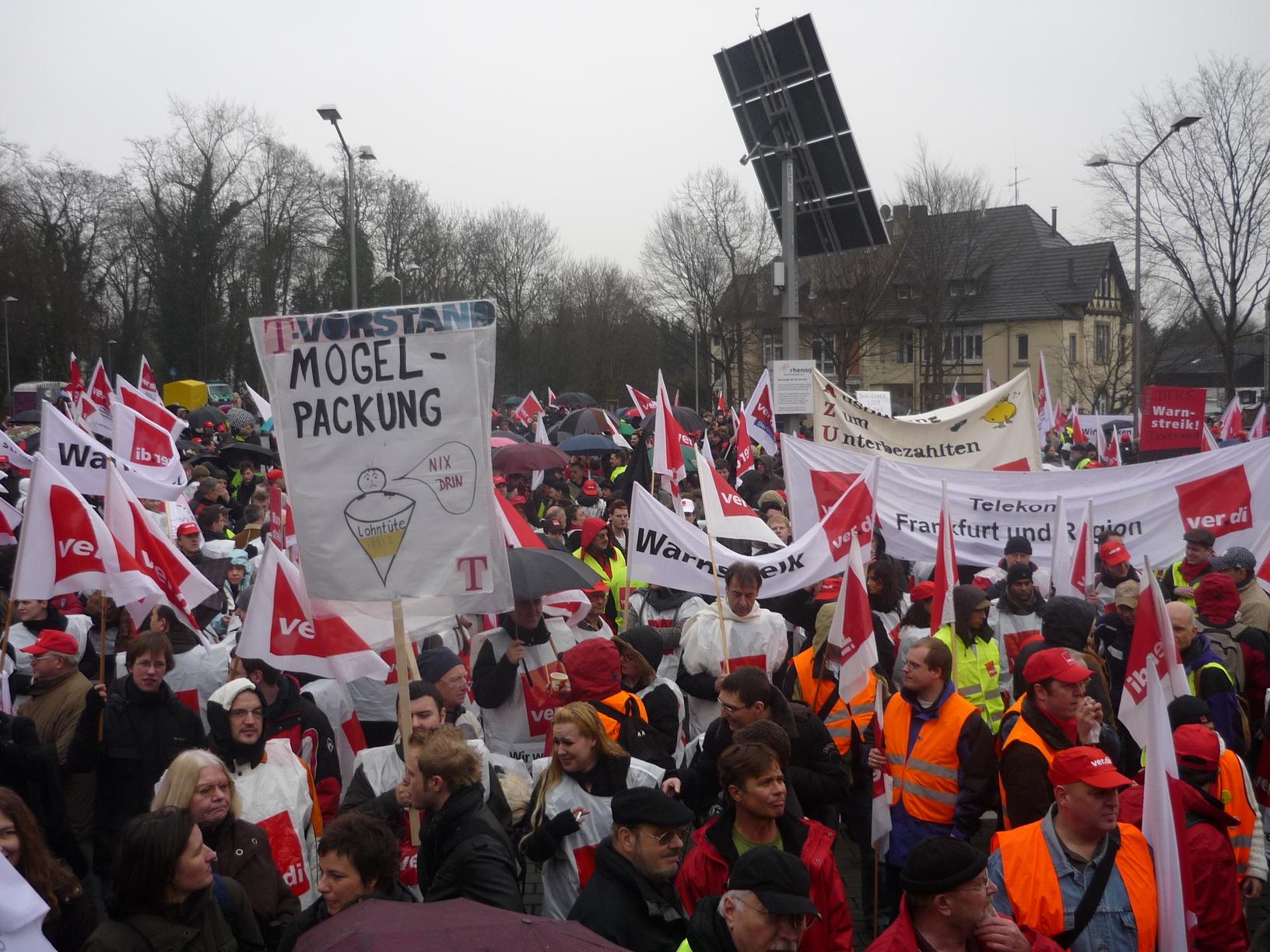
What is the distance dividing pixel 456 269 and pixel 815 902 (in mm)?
57616

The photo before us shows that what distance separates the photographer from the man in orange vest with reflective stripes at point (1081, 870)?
3.46m

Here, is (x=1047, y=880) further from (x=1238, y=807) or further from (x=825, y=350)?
(x=825, y=350)

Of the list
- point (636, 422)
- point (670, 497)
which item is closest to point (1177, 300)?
point (636, 422)

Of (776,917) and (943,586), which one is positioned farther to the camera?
(943,586)

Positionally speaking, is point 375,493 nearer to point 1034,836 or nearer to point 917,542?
point 1034,836

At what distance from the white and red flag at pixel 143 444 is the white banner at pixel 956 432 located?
6225mm

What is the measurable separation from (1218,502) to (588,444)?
11.8m

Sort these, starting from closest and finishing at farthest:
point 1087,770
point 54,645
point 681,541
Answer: point 1087,770 < point 54,645 < point 681,541

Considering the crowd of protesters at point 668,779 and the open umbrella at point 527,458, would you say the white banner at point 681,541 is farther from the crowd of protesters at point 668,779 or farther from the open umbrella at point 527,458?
the open umbrella at point 527,458

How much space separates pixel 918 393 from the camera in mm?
45219

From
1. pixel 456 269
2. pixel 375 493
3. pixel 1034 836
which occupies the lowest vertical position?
pixel 1034 836

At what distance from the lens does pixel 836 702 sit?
5836 mm

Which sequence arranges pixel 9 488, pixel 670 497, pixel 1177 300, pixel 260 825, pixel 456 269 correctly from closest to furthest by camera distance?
pixel 260 825 → pixel 670 497 → pixel 9 488 → pixel 1177 300 → pixel 456 269

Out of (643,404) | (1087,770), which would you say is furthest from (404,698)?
(643,404)
